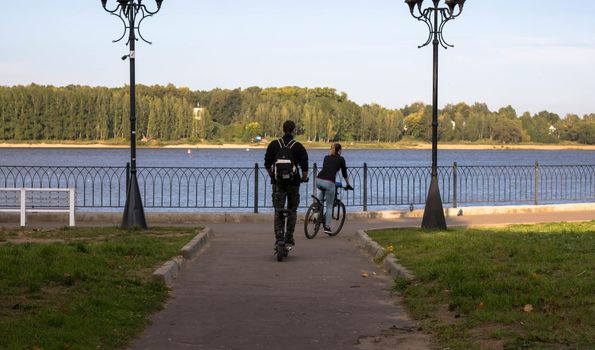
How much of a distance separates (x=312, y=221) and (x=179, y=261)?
5.36 metres

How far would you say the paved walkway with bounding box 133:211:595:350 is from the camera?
27.9 ft

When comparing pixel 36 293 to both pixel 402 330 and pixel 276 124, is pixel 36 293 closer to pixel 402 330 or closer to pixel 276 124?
pixel 402 330

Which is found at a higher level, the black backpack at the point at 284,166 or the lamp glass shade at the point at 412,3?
the lamp glass shade at the point at 412,3

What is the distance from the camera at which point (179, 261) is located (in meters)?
13.2

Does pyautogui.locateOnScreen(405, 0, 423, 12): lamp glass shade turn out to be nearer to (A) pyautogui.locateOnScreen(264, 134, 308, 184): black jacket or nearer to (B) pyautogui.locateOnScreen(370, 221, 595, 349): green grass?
(B) pyautogui.locateOnScreen(370, 221, 595, 349): green grass

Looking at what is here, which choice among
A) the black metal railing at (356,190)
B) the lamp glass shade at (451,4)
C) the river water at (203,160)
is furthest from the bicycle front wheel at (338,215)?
the river water at (203,160)

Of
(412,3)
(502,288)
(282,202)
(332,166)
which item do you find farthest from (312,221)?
(502,288)

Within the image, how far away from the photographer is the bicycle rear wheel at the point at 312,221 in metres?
18.1

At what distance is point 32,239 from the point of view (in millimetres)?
16078

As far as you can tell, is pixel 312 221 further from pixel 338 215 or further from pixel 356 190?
pixel 356 190

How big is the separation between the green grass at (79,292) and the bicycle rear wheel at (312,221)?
333 cm

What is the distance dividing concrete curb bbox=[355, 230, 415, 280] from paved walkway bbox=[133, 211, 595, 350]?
0.19 metres

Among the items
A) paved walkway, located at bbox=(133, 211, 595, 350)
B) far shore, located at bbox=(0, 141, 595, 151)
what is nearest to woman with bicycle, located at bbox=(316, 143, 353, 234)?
paved walkway, located at bbox=(133, 211, 595, 350)

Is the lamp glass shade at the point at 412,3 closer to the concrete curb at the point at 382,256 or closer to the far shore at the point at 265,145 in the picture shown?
the concrete curb at the point at 382,256
